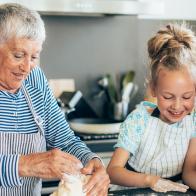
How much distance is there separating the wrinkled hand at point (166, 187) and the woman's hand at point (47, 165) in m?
0.29

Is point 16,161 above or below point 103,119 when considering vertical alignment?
above

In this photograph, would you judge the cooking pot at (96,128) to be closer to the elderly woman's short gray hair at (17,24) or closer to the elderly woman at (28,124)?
the elderly woman at (28,124)

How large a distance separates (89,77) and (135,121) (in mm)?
1335

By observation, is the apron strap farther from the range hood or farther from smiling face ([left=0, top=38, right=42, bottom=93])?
the range hood

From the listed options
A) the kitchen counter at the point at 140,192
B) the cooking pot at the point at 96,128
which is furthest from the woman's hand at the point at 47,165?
the cooking pot at the point at 96,128

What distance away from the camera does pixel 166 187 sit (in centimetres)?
131

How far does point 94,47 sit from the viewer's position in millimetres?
2789

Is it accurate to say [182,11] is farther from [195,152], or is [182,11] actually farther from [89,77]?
[195,152]

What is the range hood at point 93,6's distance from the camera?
2188mm

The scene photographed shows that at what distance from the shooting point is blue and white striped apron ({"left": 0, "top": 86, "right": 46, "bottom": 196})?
4.39ft

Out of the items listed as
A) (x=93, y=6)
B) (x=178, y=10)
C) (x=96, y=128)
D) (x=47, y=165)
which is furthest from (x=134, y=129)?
(x=178, y=10)

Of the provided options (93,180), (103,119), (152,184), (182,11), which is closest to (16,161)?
(93,180)

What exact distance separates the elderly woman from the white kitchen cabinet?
4.71 feet

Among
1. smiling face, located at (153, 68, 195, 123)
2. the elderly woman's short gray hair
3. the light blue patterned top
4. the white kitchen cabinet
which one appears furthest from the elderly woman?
the white kitchen cabinet
